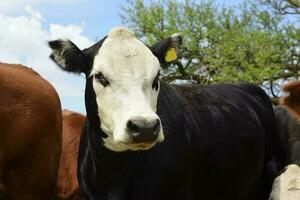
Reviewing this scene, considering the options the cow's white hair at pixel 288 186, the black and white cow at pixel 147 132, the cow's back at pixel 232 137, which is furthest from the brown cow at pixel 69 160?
the cow's white hair at pixel 288 186

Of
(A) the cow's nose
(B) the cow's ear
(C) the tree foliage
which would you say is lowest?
(C) the tree foliage

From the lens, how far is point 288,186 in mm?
→ 4668

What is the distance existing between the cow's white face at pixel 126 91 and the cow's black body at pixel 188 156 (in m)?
0.17

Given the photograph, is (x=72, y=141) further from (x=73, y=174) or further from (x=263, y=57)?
(x=263, y=57)

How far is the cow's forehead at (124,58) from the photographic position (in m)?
4.01

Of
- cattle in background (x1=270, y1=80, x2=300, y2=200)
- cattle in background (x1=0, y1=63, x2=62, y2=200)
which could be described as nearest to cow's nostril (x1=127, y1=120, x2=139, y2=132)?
cattle in background (x1=270, y1=80, x2=300, y2=200)

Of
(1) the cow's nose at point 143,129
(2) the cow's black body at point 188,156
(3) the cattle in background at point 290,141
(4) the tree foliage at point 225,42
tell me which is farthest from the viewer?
(4) the tree foliage at point 225,42

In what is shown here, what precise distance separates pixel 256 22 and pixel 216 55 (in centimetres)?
231

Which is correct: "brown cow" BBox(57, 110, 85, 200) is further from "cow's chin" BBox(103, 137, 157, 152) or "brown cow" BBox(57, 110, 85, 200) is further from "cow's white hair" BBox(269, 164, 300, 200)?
"cow's chin" BBox(103, 137, 157, 152)

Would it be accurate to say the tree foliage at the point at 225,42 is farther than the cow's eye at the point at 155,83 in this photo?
Yes

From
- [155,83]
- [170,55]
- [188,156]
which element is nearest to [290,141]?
[188,156]

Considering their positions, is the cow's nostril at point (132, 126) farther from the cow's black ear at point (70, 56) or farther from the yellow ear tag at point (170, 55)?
the yellow ear tag at point (170, 55)

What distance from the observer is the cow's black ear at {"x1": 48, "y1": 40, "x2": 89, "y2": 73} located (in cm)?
431

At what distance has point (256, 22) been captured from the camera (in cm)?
2369
